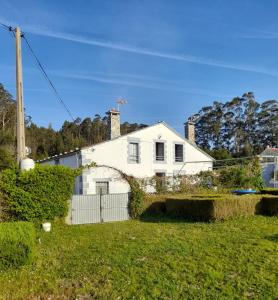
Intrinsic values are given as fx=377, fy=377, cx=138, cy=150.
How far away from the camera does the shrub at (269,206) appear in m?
14.0

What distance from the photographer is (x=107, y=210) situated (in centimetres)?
1517

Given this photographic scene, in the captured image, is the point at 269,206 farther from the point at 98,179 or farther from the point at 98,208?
the point at 98,179

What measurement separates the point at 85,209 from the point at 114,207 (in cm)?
133

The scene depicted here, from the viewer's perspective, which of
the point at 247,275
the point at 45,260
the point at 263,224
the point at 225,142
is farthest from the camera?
the point at 225,142

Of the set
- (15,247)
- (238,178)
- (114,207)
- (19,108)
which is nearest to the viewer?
(15,247)

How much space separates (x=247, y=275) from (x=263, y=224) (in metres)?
5.78

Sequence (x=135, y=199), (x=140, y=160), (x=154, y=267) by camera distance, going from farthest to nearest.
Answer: (x=140, y=160)
(x=135, y=199)
(x=154, y=267)

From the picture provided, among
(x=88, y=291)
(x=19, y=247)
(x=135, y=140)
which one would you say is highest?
(x=135, y=140)

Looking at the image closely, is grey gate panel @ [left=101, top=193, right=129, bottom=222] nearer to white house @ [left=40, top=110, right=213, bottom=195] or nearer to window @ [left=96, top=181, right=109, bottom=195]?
white house @ [left=40, top=110, right=213, bottom=195]

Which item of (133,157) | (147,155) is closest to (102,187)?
(133,157)

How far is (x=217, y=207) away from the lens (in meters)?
13.2

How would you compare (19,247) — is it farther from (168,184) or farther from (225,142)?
(225,142)

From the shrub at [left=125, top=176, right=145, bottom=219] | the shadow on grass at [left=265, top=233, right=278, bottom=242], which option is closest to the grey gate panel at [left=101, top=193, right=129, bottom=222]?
the shrub at [left=125, top=176, right=145, bottom=219]

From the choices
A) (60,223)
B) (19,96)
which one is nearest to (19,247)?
(60,223)
